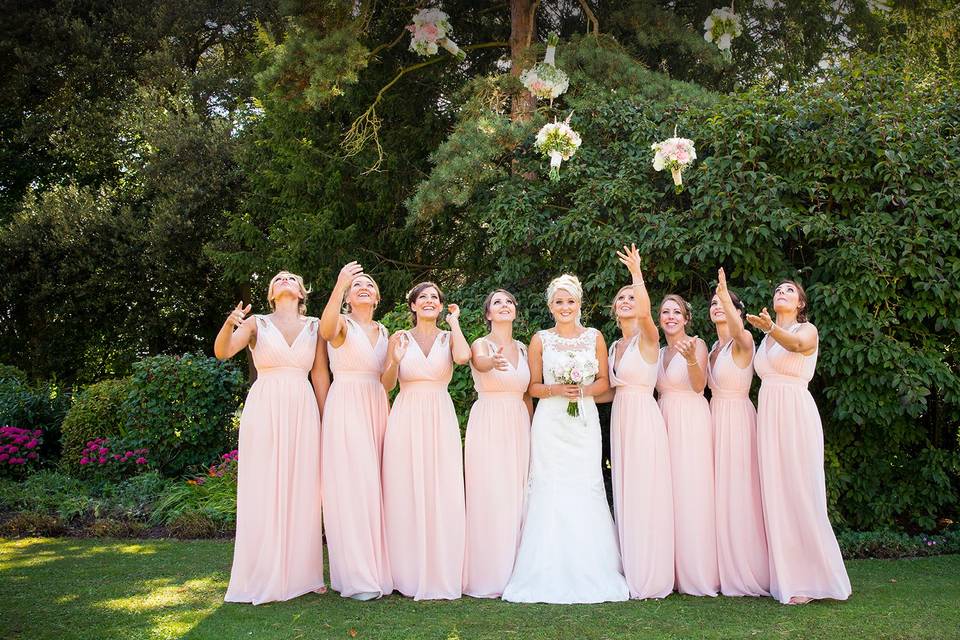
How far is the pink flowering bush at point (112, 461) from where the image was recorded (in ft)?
34.2

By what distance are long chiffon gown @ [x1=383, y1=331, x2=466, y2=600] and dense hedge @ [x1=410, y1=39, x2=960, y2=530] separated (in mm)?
2262

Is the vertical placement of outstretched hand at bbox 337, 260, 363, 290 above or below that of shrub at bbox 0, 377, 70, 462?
above

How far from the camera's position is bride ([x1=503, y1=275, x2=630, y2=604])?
5.84m

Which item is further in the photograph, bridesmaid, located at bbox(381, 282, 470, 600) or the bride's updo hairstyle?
the bride's updo hairstyle

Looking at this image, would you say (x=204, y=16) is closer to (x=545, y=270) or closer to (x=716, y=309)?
(x=545, y=270)

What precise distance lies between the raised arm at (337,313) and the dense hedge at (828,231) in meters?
2.58

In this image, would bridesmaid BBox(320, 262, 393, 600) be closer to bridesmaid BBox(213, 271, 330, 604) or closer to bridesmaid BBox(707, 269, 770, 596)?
bridesmaid BBox(213, 271, 330, 604)

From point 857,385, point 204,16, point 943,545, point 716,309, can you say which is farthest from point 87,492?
point 204,16

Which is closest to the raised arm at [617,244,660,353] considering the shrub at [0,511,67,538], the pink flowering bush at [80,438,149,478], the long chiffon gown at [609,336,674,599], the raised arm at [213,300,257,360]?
the long chiffon gown at [609,336,674,599]

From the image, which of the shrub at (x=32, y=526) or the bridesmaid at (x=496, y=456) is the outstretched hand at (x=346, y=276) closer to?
the bridesmaid at (x=496, y=456)

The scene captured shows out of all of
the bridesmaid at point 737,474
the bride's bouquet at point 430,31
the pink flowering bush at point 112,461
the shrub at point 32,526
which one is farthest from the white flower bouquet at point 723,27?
the shrub at point 32,526

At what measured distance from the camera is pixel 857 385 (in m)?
7.20

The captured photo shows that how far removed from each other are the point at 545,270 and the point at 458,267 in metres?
4.11

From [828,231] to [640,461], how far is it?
2.78m
